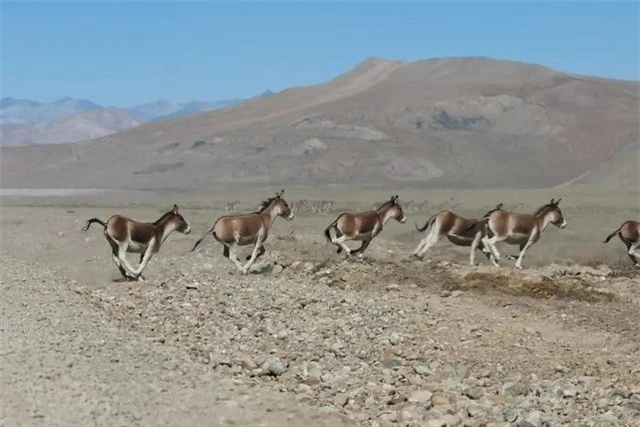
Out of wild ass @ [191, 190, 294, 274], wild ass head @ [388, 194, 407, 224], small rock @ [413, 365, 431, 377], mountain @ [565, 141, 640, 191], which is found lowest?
small rock @ [413, 365, 431, 377]

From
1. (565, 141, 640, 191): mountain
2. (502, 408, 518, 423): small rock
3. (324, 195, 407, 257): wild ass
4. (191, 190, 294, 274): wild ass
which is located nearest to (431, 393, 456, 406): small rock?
(502, 408, 518, 423): small rock

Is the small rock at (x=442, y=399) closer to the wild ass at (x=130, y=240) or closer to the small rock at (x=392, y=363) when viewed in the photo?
the small rock at (x=392, y=363)

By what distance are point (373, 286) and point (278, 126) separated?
321 feet

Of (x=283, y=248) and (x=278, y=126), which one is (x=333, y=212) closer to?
(x=283, y=248)

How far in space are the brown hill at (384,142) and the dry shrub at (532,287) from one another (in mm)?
61923

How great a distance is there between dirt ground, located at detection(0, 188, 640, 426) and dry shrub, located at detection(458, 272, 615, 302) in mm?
45

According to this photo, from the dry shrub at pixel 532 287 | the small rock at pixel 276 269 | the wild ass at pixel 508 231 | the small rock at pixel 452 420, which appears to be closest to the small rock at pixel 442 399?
the small rock at pixel 452 420

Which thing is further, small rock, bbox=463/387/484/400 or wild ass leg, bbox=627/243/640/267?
wild ass leg, bbox=627/243/640/267

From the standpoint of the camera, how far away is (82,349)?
1194 cm

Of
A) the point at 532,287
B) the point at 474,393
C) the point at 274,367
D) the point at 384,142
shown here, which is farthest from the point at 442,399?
the point at 384,142

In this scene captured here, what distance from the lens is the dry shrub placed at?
18125 millimetres

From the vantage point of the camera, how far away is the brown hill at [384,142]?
9144 centimetres

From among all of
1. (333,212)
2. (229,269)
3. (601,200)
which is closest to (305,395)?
(229,269)

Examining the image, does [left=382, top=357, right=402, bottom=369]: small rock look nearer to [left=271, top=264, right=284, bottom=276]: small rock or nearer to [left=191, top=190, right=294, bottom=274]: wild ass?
[left=191, top=190, right=294, bottom=274]: wild ass
